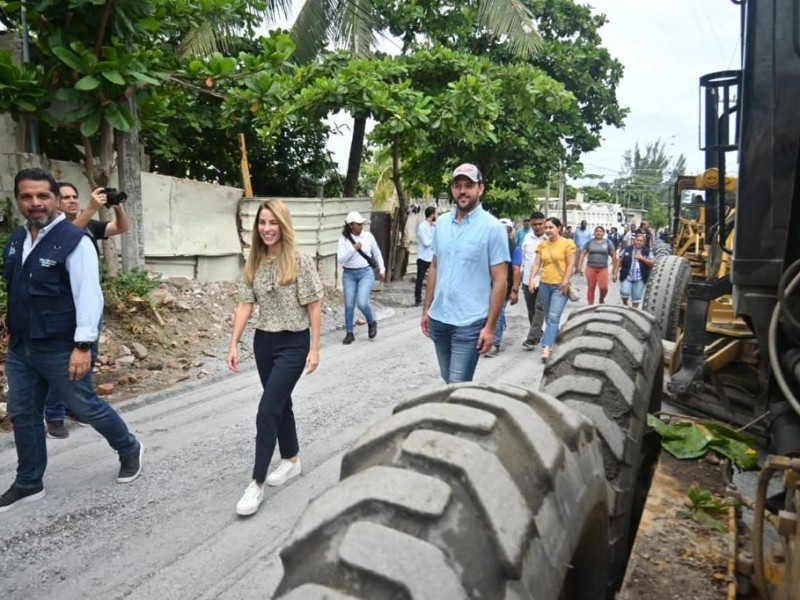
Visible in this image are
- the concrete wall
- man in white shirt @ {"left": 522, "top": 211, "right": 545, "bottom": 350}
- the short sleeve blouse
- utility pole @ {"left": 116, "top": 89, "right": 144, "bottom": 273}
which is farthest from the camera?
the concrete wall

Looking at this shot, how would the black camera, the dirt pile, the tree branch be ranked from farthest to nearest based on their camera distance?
the dirt pile → the tree branch → the black camera

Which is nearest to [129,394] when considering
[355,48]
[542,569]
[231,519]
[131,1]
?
[231,519]

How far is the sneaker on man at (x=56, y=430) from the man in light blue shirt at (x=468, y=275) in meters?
3.11

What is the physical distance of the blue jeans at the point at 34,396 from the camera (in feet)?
13.0

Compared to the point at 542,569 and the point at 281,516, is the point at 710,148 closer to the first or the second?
the point at 542,569

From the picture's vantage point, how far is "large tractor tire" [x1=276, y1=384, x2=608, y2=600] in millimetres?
1073

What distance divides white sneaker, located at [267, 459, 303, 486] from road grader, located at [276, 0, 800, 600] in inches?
92.3

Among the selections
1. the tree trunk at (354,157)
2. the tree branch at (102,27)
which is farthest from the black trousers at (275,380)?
the tree trunk at (354,157)

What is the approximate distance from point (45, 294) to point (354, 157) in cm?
1169

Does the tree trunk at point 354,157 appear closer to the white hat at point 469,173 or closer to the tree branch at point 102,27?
the tree branch at point 102,27

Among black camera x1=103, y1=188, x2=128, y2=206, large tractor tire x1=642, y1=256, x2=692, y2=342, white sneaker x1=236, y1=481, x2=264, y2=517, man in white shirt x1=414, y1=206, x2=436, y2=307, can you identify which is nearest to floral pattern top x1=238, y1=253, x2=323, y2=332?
white sneaker x1=236, y1=481, x2=264, y2=517

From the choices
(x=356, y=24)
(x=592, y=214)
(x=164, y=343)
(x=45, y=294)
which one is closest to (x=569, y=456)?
(x=45, y=294)

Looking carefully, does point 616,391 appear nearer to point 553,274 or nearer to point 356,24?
point 553,274

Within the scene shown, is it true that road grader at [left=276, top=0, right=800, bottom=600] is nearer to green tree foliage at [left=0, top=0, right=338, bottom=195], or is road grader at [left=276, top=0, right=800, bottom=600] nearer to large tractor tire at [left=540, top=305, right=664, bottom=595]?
large tractor tire at [left=540, top=305, right=664, bottom=595]
